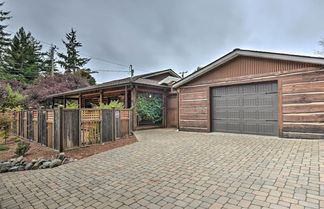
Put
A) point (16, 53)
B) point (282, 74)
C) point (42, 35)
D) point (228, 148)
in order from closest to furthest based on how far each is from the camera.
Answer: point (228, 148), point (282, 74), point (42, 35), point (16, 53)

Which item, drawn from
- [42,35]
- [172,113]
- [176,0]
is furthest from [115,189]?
[42,35]

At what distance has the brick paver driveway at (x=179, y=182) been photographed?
224cm

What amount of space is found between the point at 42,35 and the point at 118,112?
78.3ft

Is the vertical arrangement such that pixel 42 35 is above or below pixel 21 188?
above

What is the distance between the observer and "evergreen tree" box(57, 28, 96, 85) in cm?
3123

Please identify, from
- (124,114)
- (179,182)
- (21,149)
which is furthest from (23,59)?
(179,182)

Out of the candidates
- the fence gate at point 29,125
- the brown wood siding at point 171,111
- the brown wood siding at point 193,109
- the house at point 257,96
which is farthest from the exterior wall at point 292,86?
the fence gate at point 29,125

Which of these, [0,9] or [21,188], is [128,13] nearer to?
[21,188]

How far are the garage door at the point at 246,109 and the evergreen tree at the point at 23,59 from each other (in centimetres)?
2765

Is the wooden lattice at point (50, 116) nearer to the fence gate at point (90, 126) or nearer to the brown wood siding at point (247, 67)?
the fence gate at point (90, 126)

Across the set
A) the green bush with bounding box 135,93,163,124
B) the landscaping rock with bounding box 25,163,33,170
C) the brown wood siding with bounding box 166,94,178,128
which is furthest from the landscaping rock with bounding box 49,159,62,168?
the brown wood siding with bounding box 166,94,178,128

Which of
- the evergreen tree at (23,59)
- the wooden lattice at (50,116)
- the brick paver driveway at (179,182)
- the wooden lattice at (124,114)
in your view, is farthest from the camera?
the evergreen tree at (23,59)

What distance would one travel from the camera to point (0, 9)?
80.3 ft

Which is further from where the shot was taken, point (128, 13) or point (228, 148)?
point (128, 13)
